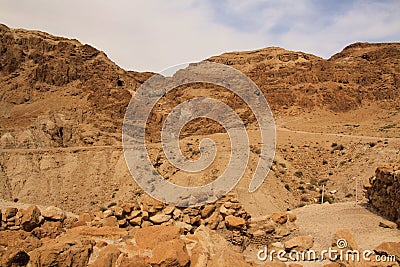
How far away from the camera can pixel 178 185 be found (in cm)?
2039

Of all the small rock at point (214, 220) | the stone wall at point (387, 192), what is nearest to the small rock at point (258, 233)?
the small rock at point (214, 220)

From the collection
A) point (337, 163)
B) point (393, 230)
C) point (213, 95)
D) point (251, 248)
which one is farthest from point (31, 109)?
point (393, 230)

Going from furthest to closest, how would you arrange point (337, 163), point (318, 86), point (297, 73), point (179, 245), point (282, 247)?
point (297, 73) → point (318, 86) → point (337, 163) → point (282, 247) → point (179, 245)

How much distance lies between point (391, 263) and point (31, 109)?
4026 centimetres

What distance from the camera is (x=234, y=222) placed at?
9.97m

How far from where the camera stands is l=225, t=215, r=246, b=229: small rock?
392 inches

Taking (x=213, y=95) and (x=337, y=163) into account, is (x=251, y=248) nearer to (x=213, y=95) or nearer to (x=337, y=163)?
(x=337, y=163)

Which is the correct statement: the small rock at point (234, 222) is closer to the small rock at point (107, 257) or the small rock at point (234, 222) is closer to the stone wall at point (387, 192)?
the small rock at point (107, 257)

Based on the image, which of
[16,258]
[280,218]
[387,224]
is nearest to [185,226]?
[280,218]

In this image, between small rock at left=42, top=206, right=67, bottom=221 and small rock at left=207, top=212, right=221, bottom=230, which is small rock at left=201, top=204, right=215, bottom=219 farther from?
small rock at left=42, top=206, right=67, bottom=221

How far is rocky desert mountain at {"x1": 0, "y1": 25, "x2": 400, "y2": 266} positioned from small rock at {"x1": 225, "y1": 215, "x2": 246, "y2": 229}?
3cm

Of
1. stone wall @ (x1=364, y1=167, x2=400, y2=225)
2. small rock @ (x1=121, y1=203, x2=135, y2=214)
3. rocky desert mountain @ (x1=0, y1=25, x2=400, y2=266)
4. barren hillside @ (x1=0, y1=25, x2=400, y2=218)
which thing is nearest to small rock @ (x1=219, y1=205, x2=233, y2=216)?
rocky desert mountain @ (x1=0, y1=25, x2=400, y2=266)

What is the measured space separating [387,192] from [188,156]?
53.1 feet

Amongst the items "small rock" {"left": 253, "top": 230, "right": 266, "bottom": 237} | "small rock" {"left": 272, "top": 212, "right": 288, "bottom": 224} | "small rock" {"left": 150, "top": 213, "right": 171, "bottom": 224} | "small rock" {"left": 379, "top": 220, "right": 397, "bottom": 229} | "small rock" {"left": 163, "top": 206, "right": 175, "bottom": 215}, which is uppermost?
"small rock" {"left": 163, "top": 206, "right": 175, "bottom": 215}
